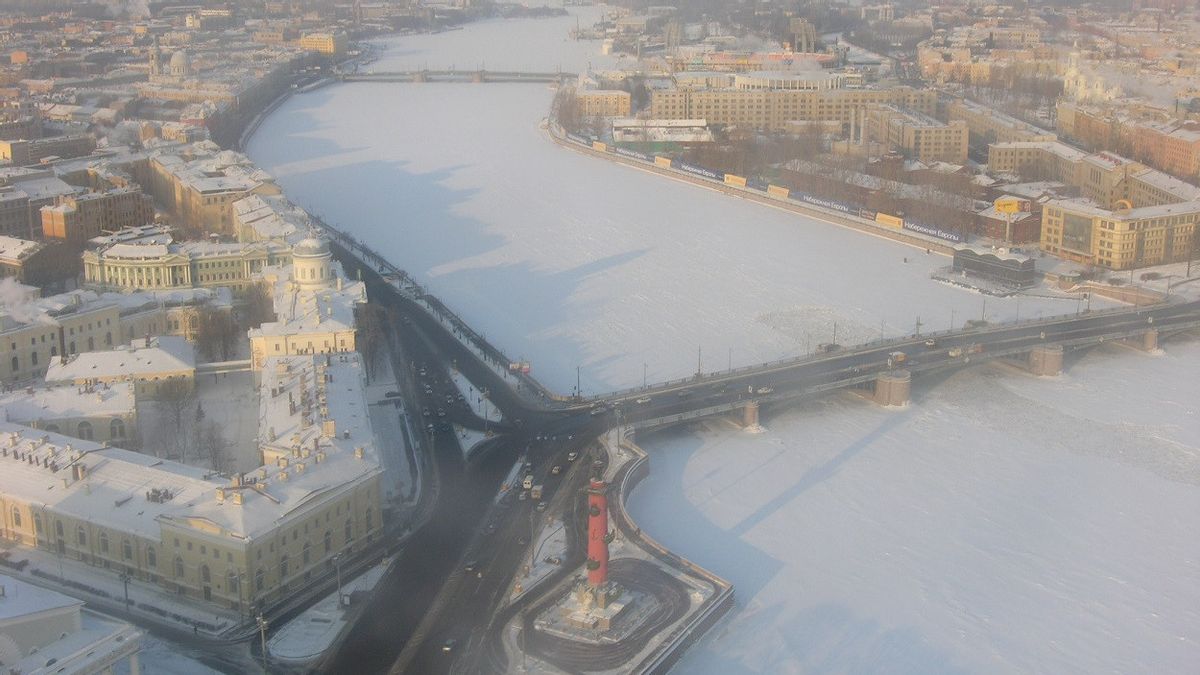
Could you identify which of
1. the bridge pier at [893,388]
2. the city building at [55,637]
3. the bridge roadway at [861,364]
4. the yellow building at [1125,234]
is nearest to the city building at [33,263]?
the bridge roadway at [861,364]

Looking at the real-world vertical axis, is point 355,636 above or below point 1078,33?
below

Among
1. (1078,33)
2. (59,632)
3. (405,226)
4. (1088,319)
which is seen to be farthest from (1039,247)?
(1078,33)

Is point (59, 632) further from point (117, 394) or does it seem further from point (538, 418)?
point (538, 418)

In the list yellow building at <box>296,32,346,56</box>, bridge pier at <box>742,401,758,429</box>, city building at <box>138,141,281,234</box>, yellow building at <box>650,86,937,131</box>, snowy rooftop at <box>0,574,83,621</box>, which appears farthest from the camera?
yellow building at <box>296,32,346,56</box>

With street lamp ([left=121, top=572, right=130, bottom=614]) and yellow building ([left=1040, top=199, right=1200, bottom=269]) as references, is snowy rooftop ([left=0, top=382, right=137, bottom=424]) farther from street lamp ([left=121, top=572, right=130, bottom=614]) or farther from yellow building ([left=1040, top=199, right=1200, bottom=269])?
yellow building ([left=1040, top=199, right=1200, bottom=269])

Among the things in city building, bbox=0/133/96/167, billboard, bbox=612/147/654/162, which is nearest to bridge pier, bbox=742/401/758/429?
billboard, bbox=612/147/654/162
